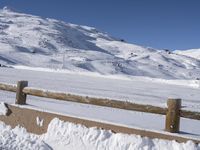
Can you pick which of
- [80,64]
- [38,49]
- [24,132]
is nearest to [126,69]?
[80,64]

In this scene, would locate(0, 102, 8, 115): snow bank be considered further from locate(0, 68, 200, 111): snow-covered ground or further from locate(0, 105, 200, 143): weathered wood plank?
locate(0, 68, 200, 111): snow-covered ground

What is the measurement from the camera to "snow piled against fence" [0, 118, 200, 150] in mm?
7882

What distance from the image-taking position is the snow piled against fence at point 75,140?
25.9 feet

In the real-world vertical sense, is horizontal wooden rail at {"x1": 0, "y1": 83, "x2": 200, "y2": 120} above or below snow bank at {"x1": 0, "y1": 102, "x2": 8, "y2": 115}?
above

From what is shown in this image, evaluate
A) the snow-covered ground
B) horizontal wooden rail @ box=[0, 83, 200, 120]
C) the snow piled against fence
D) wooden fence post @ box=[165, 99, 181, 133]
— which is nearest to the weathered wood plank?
the snow piled against fence

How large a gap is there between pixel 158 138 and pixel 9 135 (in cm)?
360

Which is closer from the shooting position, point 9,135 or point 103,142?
point 103,142

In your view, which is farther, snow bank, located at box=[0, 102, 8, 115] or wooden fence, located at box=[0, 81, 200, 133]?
snow bank, located at box=[0, 102, 8, 115]

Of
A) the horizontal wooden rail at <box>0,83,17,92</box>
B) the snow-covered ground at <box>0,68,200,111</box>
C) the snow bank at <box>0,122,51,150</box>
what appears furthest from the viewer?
the snow-covered ground at <box>0,68,200,111</box>

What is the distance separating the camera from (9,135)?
9.52 meters

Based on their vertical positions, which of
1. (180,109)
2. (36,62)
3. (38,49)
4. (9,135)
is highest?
(38,49)

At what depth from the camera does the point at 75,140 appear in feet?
28.9

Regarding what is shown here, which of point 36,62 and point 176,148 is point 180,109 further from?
point 36,62

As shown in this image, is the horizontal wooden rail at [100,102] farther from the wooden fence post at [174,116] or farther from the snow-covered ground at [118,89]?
the snow-covered ground at [118,89]
